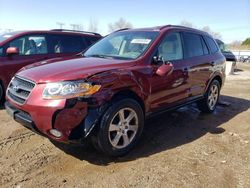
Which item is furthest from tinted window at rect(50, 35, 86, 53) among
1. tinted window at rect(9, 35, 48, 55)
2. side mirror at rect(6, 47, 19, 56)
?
side mirror at rect(6, 47, 19, 56)

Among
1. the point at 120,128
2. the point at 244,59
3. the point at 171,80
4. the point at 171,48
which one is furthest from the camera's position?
the point at 244,59

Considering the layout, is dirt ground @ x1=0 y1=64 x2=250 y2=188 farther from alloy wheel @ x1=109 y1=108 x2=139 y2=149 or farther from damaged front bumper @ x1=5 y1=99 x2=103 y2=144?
damaged front bumper @ x1=5 y1=99 x2=103 y2=144

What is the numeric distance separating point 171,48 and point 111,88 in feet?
5.51

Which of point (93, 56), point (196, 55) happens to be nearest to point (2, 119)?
point (93, 56)

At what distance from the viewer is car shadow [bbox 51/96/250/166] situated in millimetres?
3889

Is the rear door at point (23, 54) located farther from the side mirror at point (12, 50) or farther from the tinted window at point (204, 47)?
the tinted window at point (204, 47)

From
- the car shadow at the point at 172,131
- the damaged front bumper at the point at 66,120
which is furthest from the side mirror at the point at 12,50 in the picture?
the damaged front bumper at the point at 66,120

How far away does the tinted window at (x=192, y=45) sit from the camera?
17.0 ft

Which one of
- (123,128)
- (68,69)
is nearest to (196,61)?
(123,128)

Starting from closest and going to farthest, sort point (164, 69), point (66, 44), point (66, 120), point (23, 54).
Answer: point (66, 120)
point (164, 69)
point (23, 54)
point (66, 44)

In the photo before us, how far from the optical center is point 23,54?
6586 millimetres

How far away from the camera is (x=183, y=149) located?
13.8 ft

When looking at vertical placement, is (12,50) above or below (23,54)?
above

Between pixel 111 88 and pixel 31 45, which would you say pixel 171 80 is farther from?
pixel 31 45
